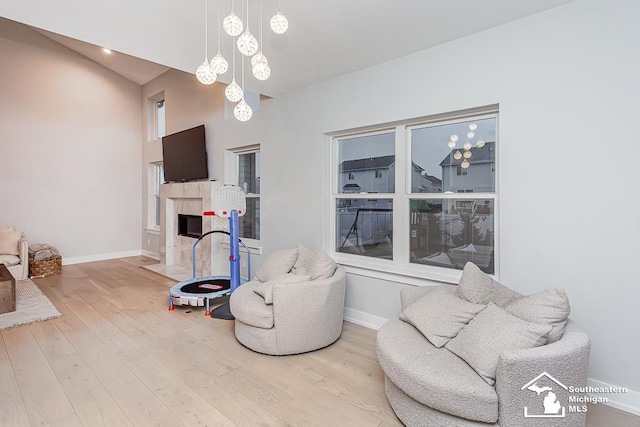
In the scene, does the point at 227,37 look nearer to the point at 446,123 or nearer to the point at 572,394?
the point at 446,123

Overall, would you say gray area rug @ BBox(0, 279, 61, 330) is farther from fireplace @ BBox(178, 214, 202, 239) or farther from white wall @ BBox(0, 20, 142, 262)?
fireplace @ BBox(178, 214, 202, 239)

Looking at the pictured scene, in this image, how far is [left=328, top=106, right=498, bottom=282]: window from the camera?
9.18ft

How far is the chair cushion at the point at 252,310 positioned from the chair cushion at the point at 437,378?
1047 millimetres

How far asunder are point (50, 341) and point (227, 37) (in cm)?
324

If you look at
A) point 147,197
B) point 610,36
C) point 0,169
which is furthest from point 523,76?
point 0,169

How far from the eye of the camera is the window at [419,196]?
2.80 m

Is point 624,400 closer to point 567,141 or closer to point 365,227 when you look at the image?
point 567,141

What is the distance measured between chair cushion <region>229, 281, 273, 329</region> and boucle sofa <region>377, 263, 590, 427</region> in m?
1.05

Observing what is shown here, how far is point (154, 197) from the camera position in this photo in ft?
24.3

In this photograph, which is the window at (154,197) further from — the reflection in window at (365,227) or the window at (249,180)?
the reflection in window at (365,227)

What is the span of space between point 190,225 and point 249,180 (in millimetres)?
1807

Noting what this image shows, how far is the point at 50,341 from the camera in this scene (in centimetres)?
303

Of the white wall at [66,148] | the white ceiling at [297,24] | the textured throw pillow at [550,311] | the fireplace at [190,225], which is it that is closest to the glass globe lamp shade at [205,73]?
the white ceiling at [297,24]

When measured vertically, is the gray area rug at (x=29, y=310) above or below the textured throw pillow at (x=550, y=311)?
below
